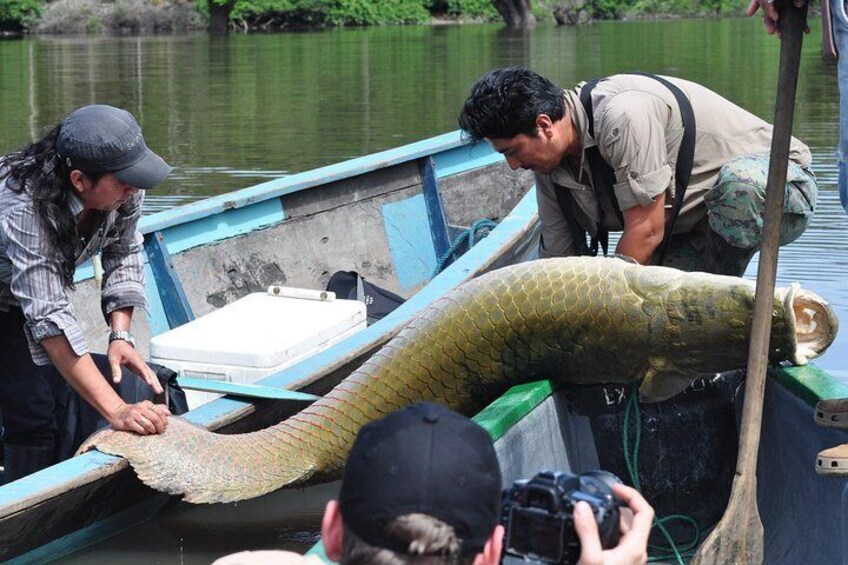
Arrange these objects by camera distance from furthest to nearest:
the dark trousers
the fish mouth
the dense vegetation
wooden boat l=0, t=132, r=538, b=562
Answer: the dense vegetation
the dark trousers
wooden boat l=0, t=132, r=538, b=562
the fish mouth

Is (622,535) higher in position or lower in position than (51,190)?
lower

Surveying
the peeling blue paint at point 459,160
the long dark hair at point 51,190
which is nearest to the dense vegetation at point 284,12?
the peeling blue paint at point 459,160

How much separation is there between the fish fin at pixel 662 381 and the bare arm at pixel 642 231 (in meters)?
0.53

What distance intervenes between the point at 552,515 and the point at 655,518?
7.33 ft

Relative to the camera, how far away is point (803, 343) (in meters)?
3.74

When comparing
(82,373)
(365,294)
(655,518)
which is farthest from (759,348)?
(365,294)

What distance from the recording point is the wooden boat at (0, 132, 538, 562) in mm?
3941

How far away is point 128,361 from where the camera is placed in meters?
4.25

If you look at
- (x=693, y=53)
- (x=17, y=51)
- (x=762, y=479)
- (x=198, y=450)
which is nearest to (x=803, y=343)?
(x=762, y=479)

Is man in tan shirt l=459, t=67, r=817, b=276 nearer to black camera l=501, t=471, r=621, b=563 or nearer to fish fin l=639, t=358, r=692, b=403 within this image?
fish fin l=639, t=358, r=692, b=403

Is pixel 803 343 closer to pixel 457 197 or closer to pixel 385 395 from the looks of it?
pixel 385 395

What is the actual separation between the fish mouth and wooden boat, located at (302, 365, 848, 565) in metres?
0.06

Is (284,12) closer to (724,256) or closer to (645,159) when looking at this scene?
(724,256)

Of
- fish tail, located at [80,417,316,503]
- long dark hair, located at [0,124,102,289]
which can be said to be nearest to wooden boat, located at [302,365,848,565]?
fish tail, located at [80,417,316,503]
